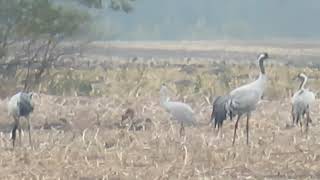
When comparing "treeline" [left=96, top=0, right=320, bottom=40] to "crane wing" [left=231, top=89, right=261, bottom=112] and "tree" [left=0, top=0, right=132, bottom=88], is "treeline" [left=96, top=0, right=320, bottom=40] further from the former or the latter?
"crane wing" [left=231, top=89, right=261, bottom=112]

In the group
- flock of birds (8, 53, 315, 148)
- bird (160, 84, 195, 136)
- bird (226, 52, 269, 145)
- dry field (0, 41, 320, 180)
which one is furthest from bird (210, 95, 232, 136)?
bird (160, 84, 195, 136)

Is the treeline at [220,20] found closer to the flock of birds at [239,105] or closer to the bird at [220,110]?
the flock of birds at [239,105]

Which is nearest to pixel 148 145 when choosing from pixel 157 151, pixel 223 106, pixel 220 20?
pixel 157 151

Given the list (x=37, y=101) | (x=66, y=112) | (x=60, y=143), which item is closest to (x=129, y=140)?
(x=60, y=143)

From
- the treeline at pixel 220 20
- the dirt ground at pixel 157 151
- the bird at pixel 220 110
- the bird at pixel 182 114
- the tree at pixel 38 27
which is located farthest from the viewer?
the treeline at pixel 220 20

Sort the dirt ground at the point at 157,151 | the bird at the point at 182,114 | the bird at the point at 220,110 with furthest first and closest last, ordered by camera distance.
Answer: the bird at the point at 182,114 → the bird at the point at 220,110 → the dirt ground at the point at 157,151

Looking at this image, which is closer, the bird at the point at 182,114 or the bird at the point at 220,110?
the bird at the point at 220,110

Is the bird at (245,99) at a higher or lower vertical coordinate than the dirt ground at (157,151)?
higher

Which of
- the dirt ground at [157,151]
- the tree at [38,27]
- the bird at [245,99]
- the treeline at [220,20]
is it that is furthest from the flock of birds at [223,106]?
the treeline at [220,20]

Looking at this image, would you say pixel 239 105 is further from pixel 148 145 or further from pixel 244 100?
pixel 148 145

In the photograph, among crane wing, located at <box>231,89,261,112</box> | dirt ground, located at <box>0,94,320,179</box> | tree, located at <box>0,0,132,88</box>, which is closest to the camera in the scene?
dirt ground, located at <box>0,94,320,179</box>

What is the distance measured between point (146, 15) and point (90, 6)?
3435 inches

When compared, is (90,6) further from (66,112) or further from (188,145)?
(188,145)

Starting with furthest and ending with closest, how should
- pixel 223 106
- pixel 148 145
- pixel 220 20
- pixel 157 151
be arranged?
1. pixel 220 20
2. pixel 223 106
3. pixel 148 145
4. pixel 157 151
